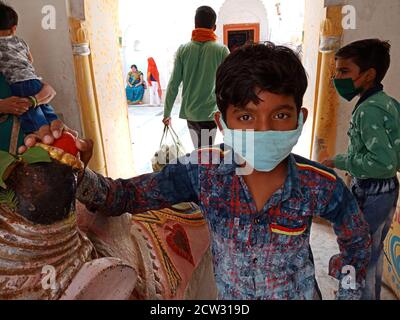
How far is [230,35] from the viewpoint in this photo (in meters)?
11.7

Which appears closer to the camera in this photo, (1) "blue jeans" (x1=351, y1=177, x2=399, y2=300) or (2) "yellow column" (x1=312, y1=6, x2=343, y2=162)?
(1) "blue jeans" (x1=351, y1=177, x2=399, y2=300)

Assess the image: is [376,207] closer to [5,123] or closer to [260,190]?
[260,190]

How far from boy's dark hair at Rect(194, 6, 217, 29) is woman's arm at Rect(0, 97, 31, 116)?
165cm

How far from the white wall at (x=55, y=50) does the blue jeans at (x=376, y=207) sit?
2.40 metres

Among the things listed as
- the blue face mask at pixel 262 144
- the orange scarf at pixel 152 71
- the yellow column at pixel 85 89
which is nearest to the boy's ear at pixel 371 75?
the blue face mask at pixel 262 144

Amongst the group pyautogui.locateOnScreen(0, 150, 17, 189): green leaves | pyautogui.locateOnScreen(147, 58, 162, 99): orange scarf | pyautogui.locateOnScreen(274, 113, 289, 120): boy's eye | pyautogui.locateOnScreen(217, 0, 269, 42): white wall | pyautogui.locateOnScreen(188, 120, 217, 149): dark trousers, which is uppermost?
pyautogui.locateOnScreen(217, 0, 269, 42): white wall

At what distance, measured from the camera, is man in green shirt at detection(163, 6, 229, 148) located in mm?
3021

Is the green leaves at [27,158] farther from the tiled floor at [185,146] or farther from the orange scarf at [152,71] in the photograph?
the orange scarf at [152,71]

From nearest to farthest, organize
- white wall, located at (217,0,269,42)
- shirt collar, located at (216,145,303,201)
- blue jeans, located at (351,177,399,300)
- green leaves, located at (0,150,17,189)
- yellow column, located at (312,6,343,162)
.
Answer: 1. green leaves, located at (0,150,17,189)
2. shirt collar, located at (216,145,303,201)
3. blue jeans, located at (351,177,399,300)
4. yellow column, located at (312,6,343,162)
5. white wall, located at (217,0,269,42)

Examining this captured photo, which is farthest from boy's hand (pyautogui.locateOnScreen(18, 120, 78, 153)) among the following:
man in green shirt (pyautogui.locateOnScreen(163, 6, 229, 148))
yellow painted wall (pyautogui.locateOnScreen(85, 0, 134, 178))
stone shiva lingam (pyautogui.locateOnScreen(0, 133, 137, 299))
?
yellow painted wall (pyautogui.locateOnScreen(85, 0, 134, 178))

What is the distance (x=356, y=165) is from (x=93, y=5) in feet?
8.91

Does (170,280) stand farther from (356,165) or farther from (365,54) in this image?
(365,54)

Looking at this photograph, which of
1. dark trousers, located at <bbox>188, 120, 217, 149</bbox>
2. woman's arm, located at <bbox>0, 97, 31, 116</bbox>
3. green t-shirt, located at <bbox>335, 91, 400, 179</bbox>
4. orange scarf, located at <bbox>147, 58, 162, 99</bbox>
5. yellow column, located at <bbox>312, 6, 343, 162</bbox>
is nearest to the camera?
green t-shirt, located at <bbox>335, 91, 400, 179</bbox>

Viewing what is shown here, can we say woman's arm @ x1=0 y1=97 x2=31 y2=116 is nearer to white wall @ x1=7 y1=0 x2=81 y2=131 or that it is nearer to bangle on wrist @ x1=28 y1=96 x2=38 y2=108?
bangle on wrist @ x1=28 y1=96 x2=38 y2=108
